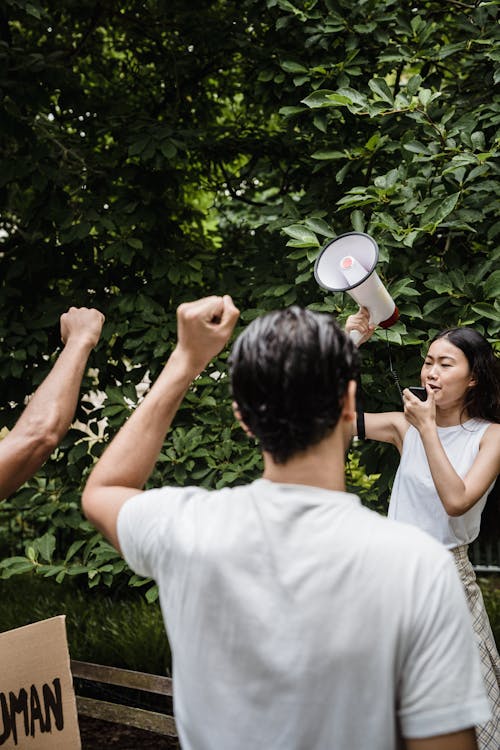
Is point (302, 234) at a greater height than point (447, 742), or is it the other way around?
point (302, 234)

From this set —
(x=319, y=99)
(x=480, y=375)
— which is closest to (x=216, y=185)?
(x=319, y=99)

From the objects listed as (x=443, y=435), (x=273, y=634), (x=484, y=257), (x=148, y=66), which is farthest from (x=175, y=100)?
(x=273, y=634)

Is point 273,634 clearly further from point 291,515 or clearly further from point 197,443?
point 197,443

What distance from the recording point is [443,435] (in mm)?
2756

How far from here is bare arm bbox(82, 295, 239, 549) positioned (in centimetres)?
132

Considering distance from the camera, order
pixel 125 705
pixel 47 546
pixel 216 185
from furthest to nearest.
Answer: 1. pixel 216 185
2. pixel 125 705
3. pixel 47 546

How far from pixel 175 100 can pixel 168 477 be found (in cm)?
239

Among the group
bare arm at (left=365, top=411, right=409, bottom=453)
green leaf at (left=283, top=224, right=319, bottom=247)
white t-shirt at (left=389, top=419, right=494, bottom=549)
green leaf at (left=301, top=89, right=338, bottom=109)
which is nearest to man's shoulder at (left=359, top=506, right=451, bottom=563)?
white t-shirt at (left=389, top=419, right=494, bottom=549)

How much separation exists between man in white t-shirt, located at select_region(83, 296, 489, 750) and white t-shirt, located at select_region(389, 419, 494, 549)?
1505 mm

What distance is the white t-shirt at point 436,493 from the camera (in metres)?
2.64

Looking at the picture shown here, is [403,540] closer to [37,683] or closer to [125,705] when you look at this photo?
[37,683]

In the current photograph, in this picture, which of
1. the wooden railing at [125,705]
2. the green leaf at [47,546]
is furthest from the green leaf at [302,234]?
the wooden railing at [125,705]

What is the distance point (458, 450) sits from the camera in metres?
2.68

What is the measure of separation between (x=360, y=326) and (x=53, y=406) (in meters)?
1.40
